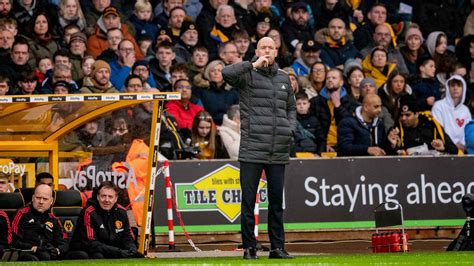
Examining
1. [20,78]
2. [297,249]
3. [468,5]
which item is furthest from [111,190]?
[468,5]

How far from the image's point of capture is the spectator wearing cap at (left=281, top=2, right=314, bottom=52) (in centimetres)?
2661

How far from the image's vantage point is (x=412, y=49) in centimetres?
2714

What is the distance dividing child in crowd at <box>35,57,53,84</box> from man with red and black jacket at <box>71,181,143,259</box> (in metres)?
5.38

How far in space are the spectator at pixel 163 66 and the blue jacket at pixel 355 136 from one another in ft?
10.7

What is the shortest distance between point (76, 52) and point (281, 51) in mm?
4219

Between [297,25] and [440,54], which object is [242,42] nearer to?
[297,25]

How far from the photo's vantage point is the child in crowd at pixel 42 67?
900 inches

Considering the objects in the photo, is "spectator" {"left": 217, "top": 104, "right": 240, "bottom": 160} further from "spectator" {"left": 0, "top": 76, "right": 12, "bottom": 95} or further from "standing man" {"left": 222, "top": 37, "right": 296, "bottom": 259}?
"standing man" {"left": 222, "top": 37, "right": 296, "bottom": 259}

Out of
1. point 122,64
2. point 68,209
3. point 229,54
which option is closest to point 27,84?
point 122,64

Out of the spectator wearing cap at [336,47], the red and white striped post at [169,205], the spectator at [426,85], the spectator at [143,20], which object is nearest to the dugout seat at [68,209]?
the red and white striped post at [169,205]

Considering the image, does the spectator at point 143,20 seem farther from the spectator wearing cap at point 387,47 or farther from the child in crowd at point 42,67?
A: the spectator wearing cap at point 387,47

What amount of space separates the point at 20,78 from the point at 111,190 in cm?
520

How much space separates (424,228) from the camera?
22.1 meters

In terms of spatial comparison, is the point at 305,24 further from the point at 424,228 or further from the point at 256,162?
the point at 256,162
